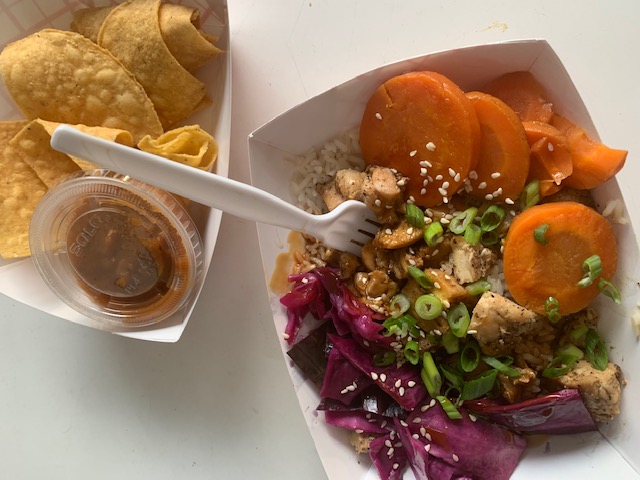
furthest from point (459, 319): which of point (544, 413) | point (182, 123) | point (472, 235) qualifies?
point (182, 123)

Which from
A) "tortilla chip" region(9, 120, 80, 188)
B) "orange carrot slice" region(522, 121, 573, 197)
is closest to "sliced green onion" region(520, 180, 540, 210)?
"orange carrot slice" region(522, 121, 573, 197)

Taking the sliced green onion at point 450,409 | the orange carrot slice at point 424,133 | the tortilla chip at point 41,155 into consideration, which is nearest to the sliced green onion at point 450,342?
the sliced green onion at point 450,409

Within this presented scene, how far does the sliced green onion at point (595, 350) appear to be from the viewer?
4.43 ft

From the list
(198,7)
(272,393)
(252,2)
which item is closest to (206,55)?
(198,7)

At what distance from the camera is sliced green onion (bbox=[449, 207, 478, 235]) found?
136 centimetres

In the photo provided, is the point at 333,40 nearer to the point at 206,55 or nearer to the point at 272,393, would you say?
the point at 206,55

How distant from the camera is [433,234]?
135 cm

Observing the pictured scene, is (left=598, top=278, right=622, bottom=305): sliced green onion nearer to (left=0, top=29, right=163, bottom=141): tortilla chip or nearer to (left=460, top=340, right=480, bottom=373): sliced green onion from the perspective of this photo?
(left=460, top=340, right=480, bottom=373): sliced green onion

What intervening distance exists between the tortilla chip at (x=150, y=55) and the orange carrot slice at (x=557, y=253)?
935 millimetres

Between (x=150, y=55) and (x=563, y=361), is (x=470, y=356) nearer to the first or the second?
(x=563, y=361)

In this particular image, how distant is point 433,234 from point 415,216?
0.06 meters

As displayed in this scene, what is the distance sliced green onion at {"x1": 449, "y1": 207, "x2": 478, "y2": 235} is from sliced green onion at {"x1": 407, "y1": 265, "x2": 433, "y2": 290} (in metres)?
0.13

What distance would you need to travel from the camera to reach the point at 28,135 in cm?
153

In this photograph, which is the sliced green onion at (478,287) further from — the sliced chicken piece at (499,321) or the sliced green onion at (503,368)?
the sliced green onion at (503,368)
